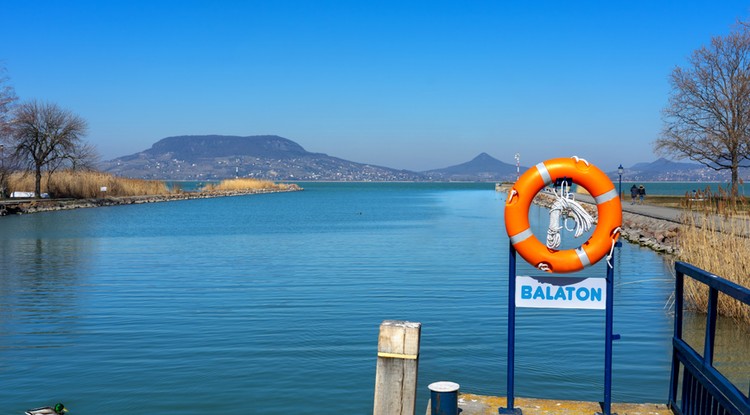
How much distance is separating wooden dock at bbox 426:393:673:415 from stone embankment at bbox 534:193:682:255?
47.2 feet

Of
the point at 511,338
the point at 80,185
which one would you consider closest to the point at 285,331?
the point at 511,338

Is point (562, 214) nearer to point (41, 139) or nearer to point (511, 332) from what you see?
point (511, 332)

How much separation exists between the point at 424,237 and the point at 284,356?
63.1 ft

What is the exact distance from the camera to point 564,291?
5.81 metres

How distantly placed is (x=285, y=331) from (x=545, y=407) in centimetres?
531

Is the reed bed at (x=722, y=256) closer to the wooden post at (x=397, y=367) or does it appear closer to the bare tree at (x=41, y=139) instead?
the wooden post at (x=397, y=367)

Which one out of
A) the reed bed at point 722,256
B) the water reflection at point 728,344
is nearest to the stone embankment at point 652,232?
the reed bed at point 722,256

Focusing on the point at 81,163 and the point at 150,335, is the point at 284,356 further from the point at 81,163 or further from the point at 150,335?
the point at 81,163

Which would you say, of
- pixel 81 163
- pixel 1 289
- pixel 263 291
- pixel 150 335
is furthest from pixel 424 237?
pixel 81 163

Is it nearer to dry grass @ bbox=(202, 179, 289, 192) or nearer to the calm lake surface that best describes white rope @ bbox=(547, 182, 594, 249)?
Answer: the calm lake surface

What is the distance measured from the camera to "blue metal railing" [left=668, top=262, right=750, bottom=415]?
4.52 metres

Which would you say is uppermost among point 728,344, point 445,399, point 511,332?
point 511,332

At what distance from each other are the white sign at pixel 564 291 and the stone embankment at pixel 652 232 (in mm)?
14694

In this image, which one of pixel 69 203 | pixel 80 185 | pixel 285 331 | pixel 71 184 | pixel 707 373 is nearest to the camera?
pixel 707 373
